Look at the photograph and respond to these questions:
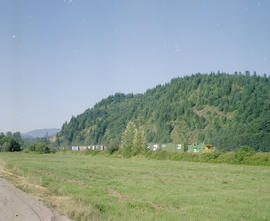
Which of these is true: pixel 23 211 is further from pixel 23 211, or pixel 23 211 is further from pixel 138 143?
pixel 138 143

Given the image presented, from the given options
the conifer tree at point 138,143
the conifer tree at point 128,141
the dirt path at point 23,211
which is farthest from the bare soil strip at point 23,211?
the conifer tree at point 128,141

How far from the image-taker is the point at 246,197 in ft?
62.5

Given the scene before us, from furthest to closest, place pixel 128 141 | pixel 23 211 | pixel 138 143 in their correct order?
pixel 128 141
pixel 138 143
pixel 23 211

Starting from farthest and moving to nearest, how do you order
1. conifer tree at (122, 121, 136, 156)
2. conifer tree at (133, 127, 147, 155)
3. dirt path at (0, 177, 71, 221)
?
conifer tree at (122, 121, 136, 156) → conifer tree at (133, 127, 147, 155) → dirt path at (0, 177, 71, 221)

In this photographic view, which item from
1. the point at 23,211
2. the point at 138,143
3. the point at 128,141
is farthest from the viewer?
the point at 128,141

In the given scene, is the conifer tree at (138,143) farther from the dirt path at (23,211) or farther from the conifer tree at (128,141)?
the dirt path at (23,211)

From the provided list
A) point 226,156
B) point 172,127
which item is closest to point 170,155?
point 226,156

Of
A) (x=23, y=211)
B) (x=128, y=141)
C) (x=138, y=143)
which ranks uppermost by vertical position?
(x=128, y=141)

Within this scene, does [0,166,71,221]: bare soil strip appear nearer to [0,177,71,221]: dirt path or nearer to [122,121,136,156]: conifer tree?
[0,177,71,221]: dirt path

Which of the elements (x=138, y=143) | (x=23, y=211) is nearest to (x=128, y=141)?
(x=138, y=143)

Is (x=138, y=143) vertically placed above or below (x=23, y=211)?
above

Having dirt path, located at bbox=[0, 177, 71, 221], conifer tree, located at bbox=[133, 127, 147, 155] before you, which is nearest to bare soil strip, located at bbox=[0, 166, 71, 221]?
dirt path, located at bbox=[0, 177, 71, 221]

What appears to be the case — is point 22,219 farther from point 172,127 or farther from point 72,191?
point 172,127

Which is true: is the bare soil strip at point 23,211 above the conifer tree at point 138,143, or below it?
below
